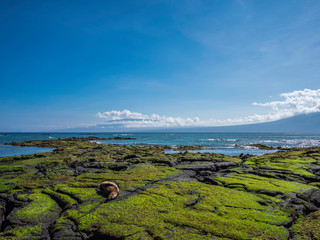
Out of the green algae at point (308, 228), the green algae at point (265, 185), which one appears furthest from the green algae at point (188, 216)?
the green algae at point (265, 185)

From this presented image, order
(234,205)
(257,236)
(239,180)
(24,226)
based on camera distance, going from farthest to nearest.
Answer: (239,180), (234,205), (24,226), (257,236)

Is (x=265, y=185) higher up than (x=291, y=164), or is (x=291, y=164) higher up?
(x=265, y=185)

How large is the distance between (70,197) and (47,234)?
351cm

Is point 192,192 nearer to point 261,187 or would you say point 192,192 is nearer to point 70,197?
point 261,187

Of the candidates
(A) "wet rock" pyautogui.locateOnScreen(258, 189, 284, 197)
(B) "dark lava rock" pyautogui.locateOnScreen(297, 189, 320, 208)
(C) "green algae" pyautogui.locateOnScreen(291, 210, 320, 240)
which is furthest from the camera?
(A) "wet rock" pyautogui.locateOnScreen(258, 189, 284, 197)

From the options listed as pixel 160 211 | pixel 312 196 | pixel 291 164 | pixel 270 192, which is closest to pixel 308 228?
pixel 270 192

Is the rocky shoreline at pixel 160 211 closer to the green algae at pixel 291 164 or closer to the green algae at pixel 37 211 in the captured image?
the green algae at pixel 37 211

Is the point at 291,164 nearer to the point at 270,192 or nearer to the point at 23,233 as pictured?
the point at 270,192

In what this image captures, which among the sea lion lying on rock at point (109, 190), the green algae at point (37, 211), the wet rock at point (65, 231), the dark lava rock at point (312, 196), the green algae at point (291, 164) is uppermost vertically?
the sea lion lying on rock at point (109, 190)

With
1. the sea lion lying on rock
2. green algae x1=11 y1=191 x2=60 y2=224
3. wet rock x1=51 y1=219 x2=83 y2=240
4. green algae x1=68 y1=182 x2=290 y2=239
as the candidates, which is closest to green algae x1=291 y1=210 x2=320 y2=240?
green algae x1=68 y1=182 x2=290 y2=239

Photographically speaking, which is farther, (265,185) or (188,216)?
(265,185)

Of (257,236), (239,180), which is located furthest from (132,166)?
(257,236)

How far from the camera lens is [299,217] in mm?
9625

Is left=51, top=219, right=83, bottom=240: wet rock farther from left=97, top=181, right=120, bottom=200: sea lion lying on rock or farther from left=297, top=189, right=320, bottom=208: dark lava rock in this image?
left=297, top=189, right=320, bottom=208: dark lava rock
